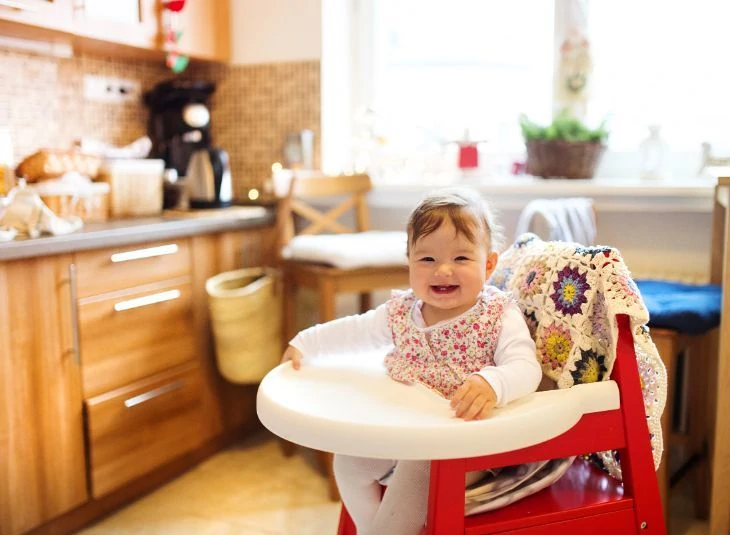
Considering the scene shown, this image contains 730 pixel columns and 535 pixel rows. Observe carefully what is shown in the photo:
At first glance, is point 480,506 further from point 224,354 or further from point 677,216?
point 677,216

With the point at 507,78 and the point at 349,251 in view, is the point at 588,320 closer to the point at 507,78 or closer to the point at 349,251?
the point at 349,251

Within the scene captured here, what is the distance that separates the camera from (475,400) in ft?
3.48

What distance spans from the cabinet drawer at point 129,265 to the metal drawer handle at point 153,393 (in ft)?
1.02

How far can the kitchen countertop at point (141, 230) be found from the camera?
1747 mm

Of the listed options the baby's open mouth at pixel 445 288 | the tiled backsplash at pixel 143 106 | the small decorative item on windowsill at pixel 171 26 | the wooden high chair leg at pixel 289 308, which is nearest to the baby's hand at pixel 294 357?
the baby's open mouth at pixel 445 288

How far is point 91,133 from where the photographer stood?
103 inches

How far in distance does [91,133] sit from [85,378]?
3.37ft

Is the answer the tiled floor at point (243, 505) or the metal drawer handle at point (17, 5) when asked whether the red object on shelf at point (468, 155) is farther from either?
the metal drawer handle at point (17, 5)

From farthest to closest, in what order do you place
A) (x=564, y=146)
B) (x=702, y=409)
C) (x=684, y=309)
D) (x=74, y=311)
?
(x=564, y=146) < (x=702, y=409) < (x=74, y=311) < (x=684, y=309)

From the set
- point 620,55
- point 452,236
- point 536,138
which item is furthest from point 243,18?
point 452,236

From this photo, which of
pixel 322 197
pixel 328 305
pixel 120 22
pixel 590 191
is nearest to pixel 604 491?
pixel 328 305

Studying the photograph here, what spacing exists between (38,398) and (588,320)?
4.29ft

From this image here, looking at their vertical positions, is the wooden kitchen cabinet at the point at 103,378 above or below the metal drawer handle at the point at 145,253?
below

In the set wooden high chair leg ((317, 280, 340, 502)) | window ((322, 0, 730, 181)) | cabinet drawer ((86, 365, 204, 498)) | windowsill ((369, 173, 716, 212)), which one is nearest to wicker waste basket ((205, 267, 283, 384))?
cabinet drawer ((86, 365, 204, 498))
